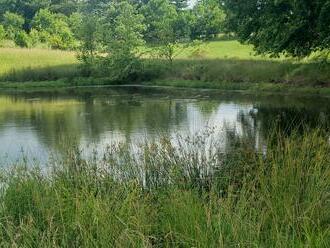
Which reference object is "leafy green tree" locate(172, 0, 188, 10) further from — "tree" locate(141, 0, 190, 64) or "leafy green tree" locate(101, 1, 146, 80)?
"leafy green tree" locate(101, 1, 146, 80)

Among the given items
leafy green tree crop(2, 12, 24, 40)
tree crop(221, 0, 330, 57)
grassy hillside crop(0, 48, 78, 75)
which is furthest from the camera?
leafy green tree crop(2, 12, 24, 40)

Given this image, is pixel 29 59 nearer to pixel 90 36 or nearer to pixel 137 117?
pixel 90 36

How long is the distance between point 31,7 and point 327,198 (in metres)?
73.8

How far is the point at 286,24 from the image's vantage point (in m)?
17.3

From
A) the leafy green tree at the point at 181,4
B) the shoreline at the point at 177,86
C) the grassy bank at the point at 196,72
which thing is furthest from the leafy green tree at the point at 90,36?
the leafy green tree at the point at 181,4

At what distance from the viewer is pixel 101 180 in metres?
6.52

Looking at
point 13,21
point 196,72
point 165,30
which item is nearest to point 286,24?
point 196,72

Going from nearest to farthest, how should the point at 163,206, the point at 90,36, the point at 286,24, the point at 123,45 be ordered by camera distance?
the point at 163,206, the point at 286,24, the point at 123,45, the point at 90,36

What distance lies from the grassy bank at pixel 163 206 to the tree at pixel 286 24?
9831 millimetres

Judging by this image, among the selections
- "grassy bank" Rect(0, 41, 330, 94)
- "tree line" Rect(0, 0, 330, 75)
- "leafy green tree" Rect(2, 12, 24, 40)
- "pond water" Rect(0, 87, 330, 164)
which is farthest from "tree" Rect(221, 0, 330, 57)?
"leafy green tree" Rect(2, 12, 24, 40)

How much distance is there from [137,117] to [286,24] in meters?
5.85

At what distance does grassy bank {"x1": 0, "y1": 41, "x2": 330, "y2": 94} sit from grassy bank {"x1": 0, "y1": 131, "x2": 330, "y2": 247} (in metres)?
18.1

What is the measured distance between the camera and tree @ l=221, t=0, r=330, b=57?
16.4m

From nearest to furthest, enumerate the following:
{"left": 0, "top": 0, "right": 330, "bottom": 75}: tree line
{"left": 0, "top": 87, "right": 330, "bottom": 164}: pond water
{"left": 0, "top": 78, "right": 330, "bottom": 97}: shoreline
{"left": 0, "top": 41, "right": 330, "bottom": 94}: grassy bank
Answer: {"left": 0, "top": 87, "right": 330, "bottom": 164}: pond water
{"left": 0, "top": 0, "right": 330, "bottom": 75}: tree line
{"left": 0, "top": 78, "right": 330, "bottom": 97}: shoreline
{"left": 0, "top": 41, "right": 330, "bottom": 94}: grassy bank
